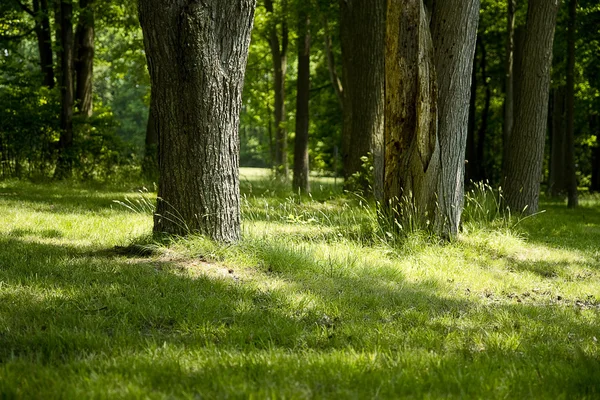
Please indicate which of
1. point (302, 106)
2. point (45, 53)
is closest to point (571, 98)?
point (302, 106)

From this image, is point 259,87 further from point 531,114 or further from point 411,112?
point 411,112

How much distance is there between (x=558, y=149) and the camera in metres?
25.4

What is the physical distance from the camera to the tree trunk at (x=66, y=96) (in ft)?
60.2

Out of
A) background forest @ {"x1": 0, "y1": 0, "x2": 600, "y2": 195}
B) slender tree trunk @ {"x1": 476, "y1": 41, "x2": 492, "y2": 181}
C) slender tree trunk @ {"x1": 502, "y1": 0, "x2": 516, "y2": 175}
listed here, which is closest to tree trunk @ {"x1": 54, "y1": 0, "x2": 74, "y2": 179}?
background forest @ {"x1": 0, "y1": 0, "x2": 600, "y2": 195}

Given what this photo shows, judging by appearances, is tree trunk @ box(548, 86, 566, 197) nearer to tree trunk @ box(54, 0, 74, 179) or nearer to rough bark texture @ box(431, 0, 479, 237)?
rough bark texture @ box(431, 0, 479, 237)

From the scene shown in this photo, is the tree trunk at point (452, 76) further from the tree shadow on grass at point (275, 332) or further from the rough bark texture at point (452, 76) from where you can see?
the tree shadow on grass at point (275, 332)

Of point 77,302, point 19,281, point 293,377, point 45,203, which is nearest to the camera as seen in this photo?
point 293,377

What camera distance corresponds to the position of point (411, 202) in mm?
9617

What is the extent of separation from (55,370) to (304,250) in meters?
4.44

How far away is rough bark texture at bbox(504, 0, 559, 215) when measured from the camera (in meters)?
14.3

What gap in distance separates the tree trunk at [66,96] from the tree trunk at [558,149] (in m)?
16.5

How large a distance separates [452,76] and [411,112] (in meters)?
1.04

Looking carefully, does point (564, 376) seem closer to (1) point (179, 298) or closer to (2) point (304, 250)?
(1) point (179, 298)

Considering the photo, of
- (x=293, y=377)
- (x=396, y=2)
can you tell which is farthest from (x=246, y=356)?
(x=396, y=2)
